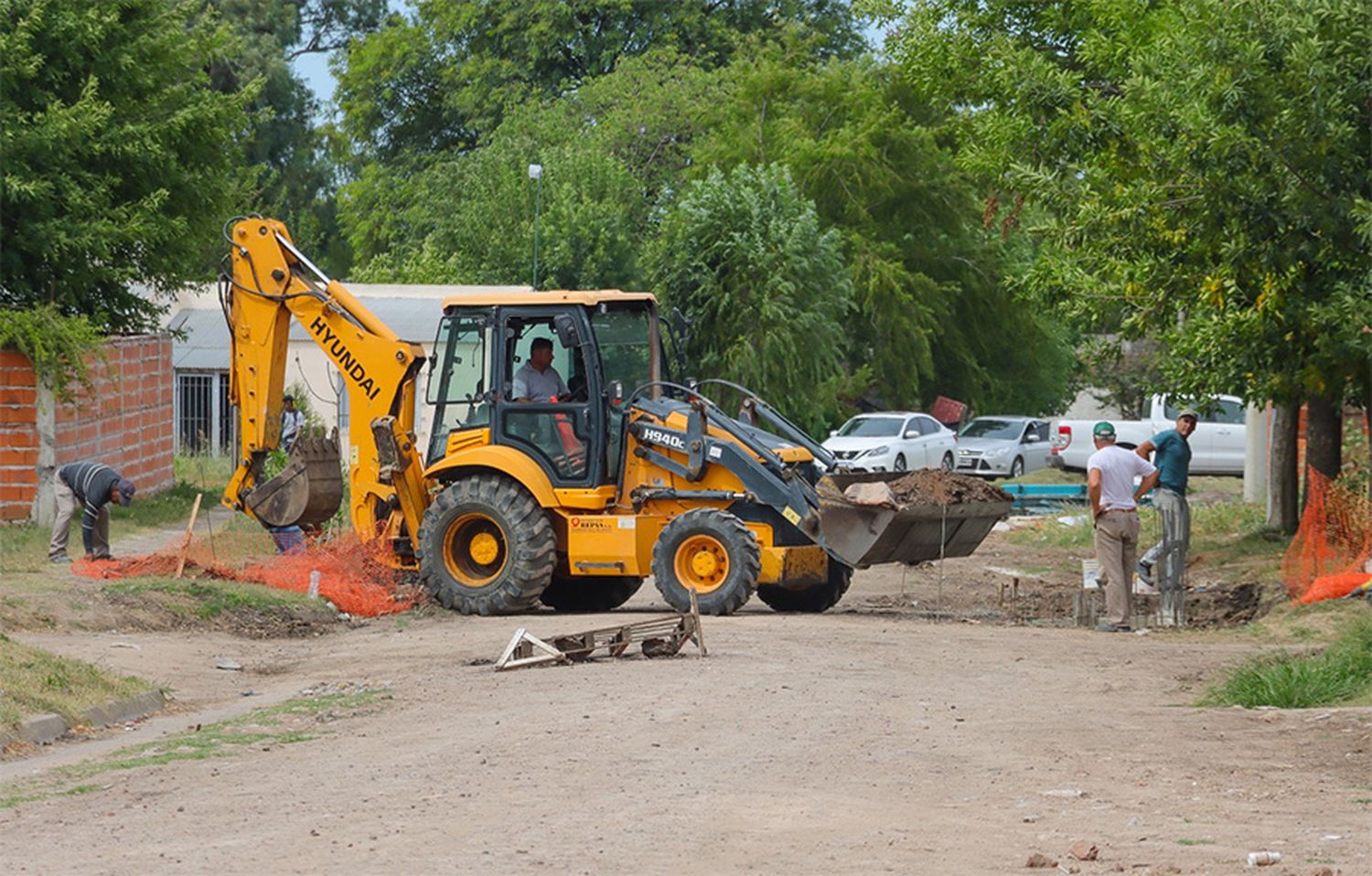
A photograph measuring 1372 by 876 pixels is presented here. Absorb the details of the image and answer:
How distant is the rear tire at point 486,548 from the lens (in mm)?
18812

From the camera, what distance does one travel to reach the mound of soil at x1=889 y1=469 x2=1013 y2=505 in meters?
18.6

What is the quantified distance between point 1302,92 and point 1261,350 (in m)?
2.88

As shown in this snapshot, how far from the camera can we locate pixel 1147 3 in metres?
26.0

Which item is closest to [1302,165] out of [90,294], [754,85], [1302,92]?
[1302,92]

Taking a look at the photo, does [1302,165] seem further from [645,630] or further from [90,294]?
[90,294]

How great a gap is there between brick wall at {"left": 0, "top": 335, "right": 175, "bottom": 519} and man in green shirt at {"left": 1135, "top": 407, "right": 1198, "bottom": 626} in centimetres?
1334

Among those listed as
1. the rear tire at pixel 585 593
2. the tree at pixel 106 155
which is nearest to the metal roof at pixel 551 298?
the rear tire at pixel 585 593

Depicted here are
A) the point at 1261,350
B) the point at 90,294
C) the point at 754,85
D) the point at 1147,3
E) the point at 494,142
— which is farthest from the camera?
the point at 494,142

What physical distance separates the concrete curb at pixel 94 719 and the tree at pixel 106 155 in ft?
48.7

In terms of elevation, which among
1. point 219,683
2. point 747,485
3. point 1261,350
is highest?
point 1261,350

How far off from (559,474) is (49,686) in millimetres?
6994

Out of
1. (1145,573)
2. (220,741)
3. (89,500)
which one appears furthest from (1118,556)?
(89,500)

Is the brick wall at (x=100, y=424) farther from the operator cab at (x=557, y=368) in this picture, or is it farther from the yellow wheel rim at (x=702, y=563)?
the yellow wheel rim at (x=702, y=563)

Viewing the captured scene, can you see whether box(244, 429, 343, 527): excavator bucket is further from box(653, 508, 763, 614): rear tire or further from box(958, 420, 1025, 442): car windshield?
box(958, 420, 1025, 442): car windshield
